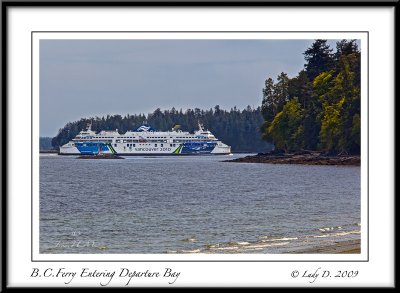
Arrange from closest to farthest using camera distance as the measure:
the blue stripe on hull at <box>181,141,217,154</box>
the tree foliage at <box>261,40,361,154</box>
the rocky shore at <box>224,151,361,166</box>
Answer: the tree foliage at <box>261,40,361,154</box>
the rocky shore at <box>224,151,361,166</box>
the blue stripe on hull at <box>181,141,217,154</box>

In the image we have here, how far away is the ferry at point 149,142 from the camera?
45.7ft

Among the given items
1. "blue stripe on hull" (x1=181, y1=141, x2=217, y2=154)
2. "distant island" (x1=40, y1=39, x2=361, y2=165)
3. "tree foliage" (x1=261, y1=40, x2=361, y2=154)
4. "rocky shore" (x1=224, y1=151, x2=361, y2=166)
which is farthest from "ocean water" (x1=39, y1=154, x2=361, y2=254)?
"tree foliage" (x1=261, y1=40, x2=361, y2=154)

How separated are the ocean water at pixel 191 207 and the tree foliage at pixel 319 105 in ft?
2.96

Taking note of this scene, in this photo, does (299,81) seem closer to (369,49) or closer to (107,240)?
(107,240)

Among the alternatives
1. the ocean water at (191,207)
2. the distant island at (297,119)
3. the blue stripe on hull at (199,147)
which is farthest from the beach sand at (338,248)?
the blue stripe on hull at (199,147)

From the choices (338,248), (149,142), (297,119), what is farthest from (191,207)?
(338,248)

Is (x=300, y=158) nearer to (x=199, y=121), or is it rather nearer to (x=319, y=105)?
(x=319, y=105)

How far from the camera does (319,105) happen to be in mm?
17094

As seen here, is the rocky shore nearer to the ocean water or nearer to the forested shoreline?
the ocean water

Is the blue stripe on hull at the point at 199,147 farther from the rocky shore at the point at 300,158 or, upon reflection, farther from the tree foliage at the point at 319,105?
the tree foliage at the point at 319,105

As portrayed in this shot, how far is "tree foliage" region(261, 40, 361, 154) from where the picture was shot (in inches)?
520

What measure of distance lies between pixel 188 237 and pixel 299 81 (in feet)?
12.7

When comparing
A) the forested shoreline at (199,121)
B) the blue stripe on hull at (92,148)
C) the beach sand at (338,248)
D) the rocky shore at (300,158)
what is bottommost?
the beach sand at (338,248)

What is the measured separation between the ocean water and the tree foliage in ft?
2.96
